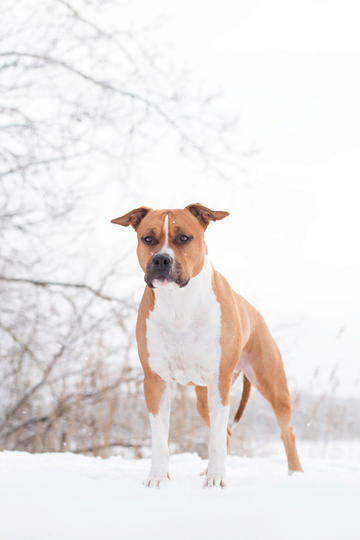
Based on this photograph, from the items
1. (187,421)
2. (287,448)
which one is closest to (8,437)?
(187,421)

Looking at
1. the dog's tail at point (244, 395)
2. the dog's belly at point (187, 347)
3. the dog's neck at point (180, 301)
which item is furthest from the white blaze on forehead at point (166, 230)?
the dog's tail at point (244, 395)

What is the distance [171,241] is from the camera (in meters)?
2.49

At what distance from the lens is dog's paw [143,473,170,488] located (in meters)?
2.59

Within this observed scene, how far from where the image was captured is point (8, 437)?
735 cm

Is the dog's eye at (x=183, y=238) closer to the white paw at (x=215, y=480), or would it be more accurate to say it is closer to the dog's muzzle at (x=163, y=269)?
the dog's muzzle at (x=163, y=269)

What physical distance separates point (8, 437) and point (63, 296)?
1955 mm

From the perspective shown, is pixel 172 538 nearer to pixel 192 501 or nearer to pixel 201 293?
pixel 192 501

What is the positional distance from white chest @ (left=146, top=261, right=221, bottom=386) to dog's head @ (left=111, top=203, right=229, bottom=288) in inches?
5.6

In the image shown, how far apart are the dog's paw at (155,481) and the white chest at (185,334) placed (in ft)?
1.57

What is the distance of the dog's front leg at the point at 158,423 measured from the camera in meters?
Answer: 2.65

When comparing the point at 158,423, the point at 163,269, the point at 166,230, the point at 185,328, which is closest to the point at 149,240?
the point at 166,230

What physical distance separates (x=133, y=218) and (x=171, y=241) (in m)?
0.34

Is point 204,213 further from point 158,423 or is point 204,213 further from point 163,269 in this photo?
point 158,423

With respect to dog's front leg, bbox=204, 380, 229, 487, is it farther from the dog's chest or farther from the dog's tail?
the dog's tail
